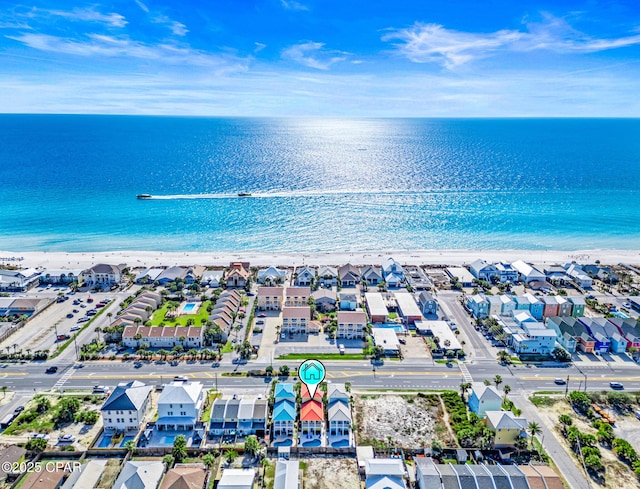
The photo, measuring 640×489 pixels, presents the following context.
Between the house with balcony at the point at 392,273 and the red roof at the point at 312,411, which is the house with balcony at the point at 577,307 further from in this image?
the red roof at the point at 312,411

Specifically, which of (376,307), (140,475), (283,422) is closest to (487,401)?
(283,422)

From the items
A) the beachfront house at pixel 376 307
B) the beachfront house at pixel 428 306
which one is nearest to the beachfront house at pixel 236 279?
the beachfront house at pixel 376 307

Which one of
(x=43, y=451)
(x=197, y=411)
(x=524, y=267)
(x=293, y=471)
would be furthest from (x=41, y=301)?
(x=524, y=267)

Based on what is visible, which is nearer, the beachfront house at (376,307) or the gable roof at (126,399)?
the gable roof at (126,399)

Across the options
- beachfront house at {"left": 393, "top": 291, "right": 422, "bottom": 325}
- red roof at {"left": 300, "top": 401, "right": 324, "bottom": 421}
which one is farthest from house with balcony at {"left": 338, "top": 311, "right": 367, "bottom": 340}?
red roof at {"left": 300, "top": 401, "right": 324, "bottom": 421}

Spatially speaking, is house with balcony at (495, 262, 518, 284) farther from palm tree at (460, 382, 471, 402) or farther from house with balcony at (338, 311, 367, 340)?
palm tree at (460, 382, 471, 402)

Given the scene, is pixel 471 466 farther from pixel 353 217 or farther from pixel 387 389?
pixel 353 217
